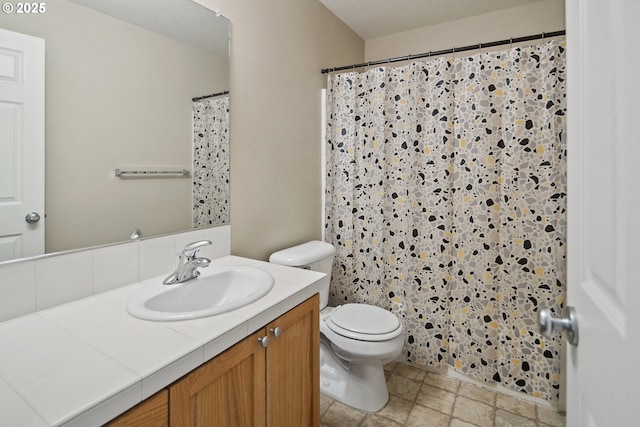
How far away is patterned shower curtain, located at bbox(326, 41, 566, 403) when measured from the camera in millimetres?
1761

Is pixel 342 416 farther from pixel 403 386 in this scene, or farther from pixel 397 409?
pixel 403 386

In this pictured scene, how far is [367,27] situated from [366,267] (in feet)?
6.32

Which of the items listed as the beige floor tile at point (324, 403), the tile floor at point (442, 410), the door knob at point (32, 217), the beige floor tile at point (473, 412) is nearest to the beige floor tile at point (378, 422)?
the tile floor at point (442, 410)

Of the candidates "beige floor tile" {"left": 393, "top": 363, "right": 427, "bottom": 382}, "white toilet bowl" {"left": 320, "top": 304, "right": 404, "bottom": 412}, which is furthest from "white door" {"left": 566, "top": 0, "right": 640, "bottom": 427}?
"beige floor tile" {"left": 393, "top": 363, "right": 427, "bottom": 382}

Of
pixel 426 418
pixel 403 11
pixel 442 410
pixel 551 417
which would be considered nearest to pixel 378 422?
pixel 426 418

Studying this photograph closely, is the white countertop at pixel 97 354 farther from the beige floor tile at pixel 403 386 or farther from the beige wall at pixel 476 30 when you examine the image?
the beige wall at pixel 476 30

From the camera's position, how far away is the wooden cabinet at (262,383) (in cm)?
81

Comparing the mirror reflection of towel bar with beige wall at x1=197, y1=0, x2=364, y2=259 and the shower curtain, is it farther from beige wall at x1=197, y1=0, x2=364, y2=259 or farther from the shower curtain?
beige wall at x1=197, y1=0, x2=364, y2=259

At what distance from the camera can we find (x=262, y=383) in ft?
3.41

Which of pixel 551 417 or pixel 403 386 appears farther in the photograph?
pixel 403 386

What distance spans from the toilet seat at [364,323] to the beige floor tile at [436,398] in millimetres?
473

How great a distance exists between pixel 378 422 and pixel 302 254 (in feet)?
3.15

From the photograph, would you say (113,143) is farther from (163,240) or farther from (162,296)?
(162,296)

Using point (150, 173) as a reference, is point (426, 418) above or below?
below
